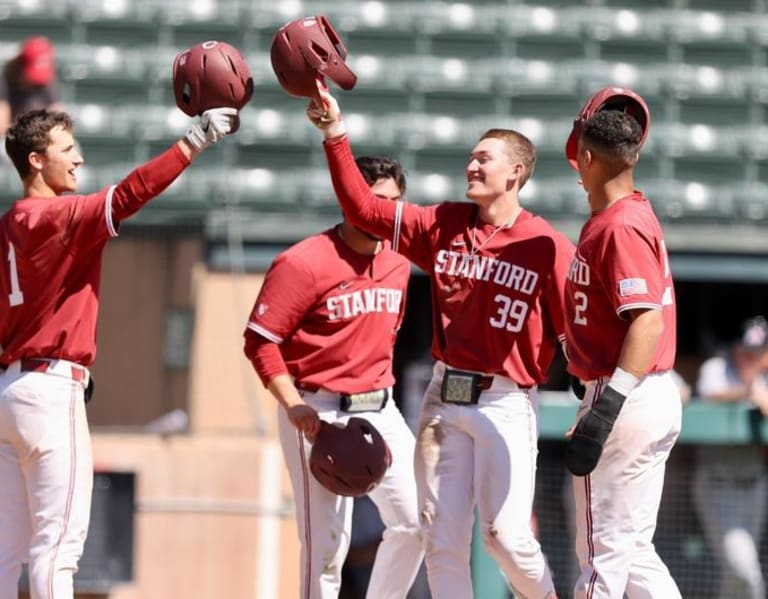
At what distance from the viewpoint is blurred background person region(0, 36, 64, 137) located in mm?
8523

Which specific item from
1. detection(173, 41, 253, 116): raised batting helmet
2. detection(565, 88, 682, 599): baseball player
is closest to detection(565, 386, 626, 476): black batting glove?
detection(565, 88, 682, 599): baseball player

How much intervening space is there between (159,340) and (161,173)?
3.54 metres

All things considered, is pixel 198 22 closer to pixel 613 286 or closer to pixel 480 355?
pixel 480 355

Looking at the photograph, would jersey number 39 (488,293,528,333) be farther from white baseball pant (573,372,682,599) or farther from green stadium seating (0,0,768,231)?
green stadium seating (0,0,768,231)

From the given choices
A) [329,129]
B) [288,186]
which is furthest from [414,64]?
[329,129]

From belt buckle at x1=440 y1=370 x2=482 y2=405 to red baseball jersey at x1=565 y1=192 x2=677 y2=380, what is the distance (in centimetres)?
38

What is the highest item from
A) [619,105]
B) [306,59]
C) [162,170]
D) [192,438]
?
[306,59]

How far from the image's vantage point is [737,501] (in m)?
7.66

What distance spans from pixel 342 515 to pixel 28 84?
13.0ft

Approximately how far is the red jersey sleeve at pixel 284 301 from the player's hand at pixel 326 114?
650 mm

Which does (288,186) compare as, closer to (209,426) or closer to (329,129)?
(209,426)

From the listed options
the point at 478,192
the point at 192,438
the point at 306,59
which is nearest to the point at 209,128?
the point at 306,59

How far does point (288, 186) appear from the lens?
9.17 meters

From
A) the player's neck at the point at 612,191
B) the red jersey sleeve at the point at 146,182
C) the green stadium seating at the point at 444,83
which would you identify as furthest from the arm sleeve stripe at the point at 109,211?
the green stadium seating at the point at 444,83
